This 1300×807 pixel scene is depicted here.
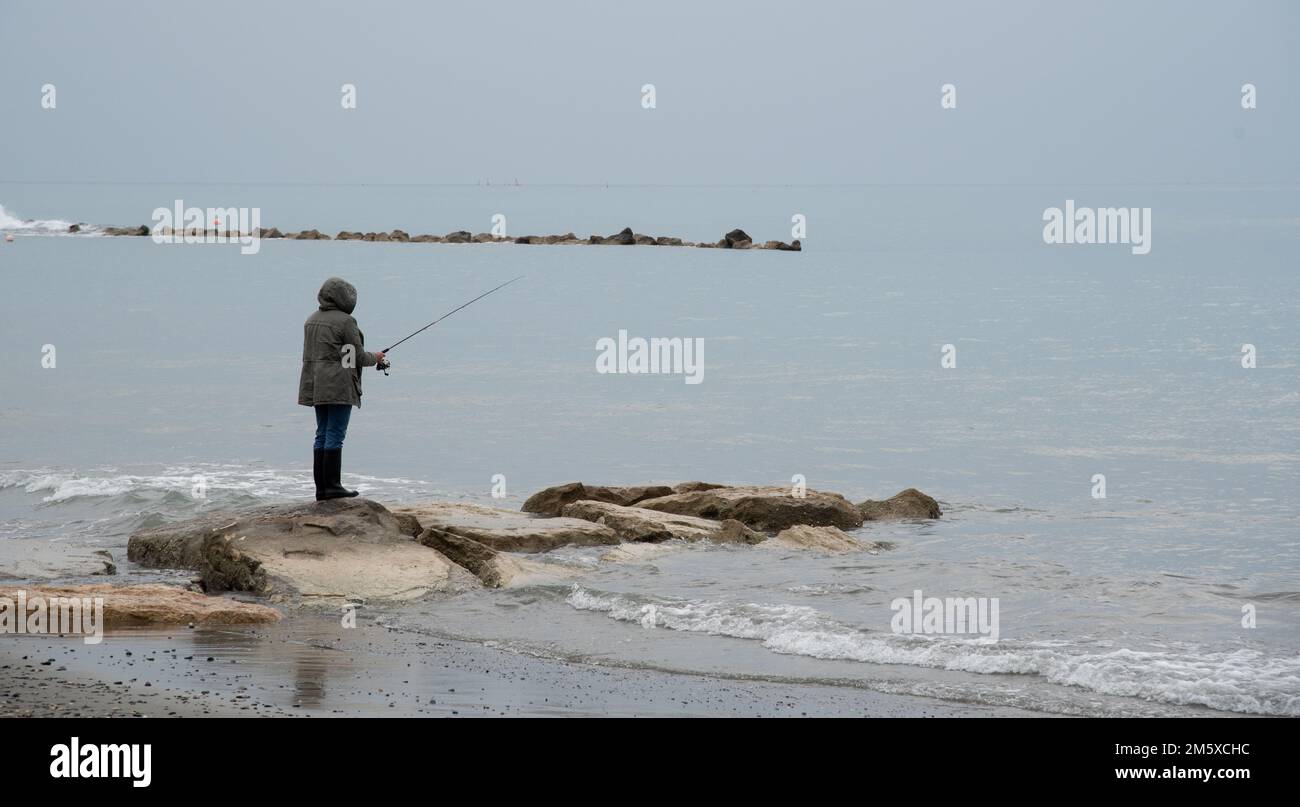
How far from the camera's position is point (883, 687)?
9797 mm

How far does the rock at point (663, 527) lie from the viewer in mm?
15539

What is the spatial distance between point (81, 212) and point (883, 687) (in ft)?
502

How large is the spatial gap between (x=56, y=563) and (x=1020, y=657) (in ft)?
28.2

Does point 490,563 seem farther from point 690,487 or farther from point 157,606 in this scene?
point 690,487

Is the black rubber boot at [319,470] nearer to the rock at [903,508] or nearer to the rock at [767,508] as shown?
the rock at [767,508]

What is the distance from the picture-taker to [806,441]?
1009 inches

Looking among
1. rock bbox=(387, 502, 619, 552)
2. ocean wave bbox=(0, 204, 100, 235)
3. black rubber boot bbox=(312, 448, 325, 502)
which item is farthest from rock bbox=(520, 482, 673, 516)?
ocean wave bbox=(0, 204, 100, 235)

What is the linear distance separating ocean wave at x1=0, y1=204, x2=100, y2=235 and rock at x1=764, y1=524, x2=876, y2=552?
364ft

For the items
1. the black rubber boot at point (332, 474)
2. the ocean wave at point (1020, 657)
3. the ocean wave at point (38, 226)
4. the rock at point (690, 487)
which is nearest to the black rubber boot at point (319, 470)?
the black rubber boot at point (332, 474)

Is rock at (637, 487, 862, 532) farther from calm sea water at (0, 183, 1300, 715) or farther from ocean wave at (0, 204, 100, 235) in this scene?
ocean wave at (0, 204, 100, 235)

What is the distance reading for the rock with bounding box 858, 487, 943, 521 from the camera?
17.8m

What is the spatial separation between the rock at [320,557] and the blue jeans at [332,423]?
23.8 inches

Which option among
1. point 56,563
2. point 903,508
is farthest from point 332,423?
point 903,508

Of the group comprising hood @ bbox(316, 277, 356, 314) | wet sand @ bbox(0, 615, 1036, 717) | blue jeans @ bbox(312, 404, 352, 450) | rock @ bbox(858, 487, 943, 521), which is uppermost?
hood @ bbox(316, 277, 356, 314)
